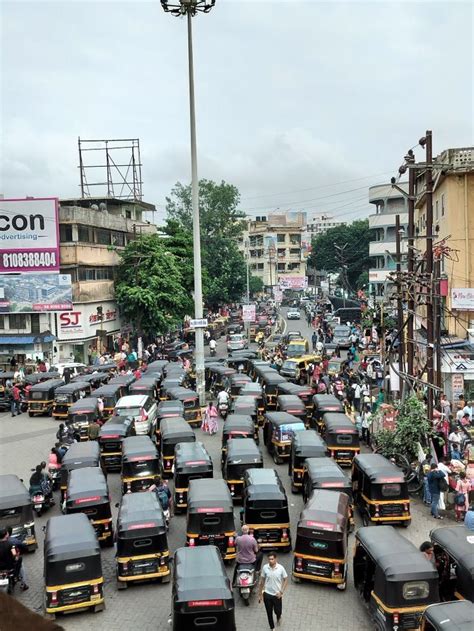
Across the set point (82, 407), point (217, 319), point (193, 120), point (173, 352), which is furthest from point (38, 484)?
point (217, 319)

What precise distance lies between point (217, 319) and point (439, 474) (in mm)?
59547

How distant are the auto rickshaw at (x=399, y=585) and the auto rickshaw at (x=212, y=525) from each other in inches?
143

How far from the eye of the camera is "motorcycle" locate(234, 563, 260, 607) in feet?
45.8

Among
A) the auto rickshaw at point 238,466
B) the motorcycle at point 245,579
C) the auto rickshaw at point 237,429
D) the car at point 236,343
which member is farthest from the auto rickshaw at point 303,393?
the car at point 236,343

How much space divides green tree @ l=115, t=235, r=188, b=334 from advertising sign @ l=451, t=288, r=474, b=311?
26.4m

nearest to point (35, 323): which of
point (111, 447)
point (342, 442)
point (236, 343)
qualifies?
point (236, 343)

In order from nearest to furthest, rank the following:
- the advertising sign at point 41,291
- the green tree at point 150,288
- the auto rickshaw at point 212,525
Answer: the auto rickshaw at point 212,525 → the advertising sign at point 41,291 → the green tree at point 150,288

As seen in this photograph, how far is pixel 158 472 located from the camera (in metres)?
20.0

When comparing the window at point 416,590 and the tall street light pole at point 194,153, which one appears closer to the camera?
the window at point 416,590

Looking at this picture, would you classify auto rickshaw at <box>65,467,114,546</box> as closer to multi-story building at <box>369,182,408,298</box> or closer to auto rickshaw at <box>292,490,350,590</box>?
auto rickshaw at <box>292,490,350,590</box>

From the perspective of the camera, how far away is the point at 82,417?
2697cm

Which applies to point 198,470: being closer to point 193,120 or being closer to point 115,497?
point 115,497

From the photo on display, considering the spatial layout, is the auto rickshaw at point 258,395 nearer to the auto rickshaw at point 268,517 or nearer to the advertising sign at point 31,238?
the auto rickshaw at point 268,517

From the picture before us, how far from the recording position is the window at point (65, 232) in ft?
164
